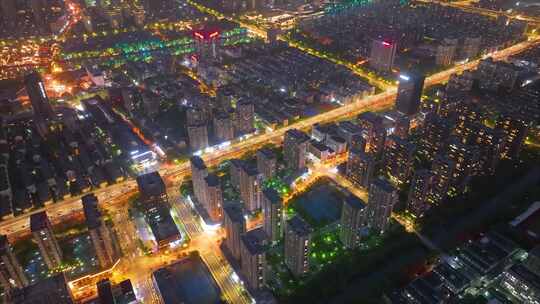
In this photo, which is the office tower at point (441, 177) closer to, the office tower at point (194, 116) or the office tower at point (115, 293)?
the office tower at point (194, 116)

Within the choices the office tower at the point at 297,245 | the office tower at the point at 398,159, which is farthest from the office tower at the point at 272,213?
the office tower at the point at 398,159

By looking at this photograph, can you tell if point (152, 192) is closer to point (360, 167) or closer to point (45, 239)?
point (45, 239)

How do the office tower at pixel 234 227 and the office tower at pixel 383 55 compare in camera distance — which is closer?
the office tower at pixel 234 227

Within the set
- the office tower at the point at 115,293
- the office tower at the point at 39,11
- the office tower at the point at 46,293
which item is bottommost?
the office tower at the point at 115,293

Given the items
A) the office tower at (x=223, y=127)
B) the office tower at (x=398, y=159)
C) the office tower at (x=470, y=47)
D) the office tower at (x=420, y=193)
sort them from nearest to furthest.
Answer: the office tower at (x=420, y=193) < the office tower at (x=398, y=159) < the office tower at (x=223, y=127) < the office tower at (x=470, y=47)

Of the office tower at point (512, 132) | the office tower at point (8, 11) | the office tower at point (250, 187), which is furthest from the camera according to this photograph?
the office tower at point (8, 11)

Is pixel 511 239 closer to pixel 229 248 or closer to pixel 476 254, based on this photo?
pixel 476 254

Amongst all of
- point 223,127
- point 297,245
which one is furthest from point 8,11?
point 297,245

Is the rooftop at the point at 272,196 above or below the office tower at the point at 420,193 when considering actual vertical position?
above
